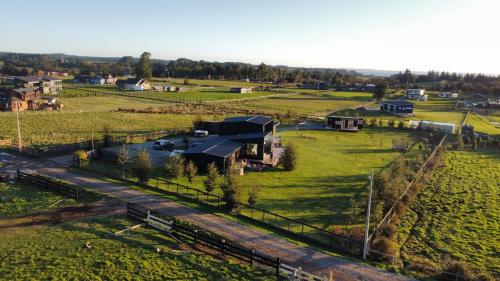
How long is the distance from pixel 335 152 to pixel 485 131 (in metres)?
39.2

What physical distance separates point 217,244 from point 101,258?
6011mm

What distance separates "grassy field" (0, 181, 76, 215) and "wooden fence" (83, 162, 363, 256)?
5.68 meters

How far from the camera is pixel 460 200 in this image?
31.2 metres

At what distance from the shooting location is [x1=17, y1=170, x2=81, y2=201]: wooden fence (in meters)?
27.4

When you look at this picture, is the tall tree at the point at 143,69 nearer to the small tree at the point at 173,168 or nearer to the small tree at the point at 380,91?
the small tree at the point at 380,91

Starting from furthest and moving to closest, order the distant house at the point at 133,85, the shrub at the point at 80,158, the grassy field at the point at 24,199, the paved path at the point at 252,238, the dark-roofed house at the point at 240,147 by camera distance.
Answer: the distant house at the point at 133,85, the dark-roofed house at the point at 240,147, the shrub at the point at 80,158, the grassy field at the point at 24,199, the paved path at the point at 252,238

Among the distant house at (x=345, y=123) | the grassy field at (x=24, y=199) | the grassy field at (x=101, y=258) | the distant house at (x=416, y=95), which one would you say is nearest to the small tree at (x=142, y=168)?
the grassy field at (x=24, y=199)

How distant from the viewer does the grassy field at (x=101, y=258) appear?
1731 centimetres

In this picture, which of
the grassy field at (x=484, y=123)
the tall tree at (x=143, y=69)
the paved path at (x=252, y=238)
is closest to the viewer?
the paved path at (x=252, y=238)

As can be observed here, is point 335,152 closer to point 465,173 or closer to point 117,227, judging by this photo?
point 465,173

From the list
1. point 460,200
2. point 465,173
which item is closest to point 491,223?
point 460,200

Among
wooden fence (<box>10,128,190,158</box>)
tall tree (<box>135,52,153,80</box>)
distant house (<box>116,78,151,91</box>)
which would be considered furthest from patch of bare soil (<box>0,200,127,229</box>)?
tall tree (<box>135,52,153,80</box>)

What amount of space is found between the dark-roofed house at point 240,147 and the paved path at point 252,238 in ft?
26.9

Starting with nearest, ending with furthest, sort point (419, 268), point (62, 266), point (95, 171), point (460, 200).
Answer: point (62, 266), point (419, 268), point (460, 200), point (95, 171)
